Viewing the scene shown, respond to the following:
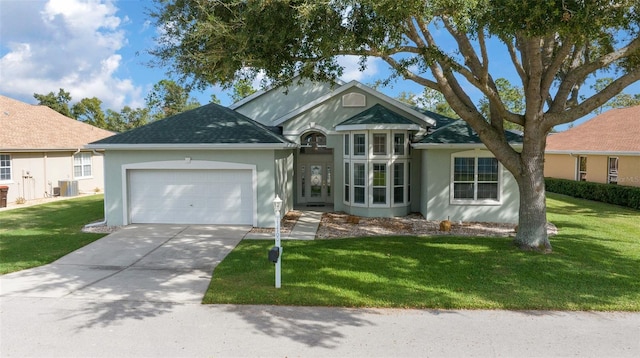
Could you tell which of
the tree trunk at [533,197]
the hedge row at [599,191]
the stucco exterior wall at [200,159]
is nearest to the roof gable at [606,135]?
the hedge row at [599,191]

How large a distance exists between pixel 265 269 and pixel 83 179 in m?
21.2

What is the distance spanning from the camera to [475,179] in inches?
607

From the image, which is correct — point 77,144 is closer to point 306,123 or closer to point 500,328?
point 306,123

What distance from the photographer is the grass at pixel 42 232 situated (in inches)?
393

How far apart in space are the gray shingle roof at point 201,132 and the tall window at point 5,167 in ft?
32.1

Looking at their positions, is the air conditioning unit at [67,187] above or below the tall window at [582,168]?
below

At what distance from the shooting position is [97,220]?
15.2 metres

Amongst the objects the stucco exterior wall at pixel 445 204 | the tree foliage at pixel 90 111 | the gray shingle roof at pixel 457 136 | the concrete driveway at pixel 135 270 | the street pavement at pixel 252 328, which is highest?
the tree foliage at pixel 90 111

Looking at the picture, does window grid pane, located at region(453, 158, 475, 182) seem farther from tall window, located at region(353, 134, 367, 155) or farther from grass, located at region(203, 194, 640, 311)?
grass, located at region(203, 194, 640, 311)

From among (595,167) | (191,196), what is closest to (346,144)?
(191,196)

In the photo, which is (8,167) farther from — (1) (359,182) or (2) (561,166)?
(2) (561,166)

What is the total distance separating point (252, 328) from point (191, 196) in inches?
358

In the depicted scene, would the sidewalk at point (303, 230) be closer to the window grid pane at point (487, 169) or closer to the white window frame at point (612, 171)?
the window grid pane at point (487, 169)

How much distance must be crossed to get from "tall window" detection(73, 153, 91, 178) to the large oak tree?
16673 millimetres
